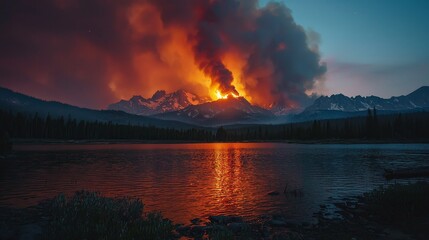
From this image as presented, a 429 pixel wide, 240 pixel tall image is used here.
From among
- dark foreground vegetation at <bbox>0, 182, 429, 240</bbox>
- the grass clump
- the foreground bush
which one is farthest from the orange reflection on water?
the grass clump

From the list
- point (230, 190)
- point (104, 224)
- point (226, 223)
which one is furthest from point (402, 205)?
point (104, 224)

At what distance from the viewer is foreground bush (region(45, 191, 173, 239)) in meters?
18.9

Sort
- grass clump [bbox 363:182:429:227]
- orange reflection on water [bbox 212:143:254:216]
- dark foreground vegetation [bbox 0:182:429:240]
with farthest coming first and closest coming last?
orange reflection on water [bbox 212:143:254:216], grass clump [bbox 363:182:429:227], dark foreground vegetation [bbox 0:182:429:240]

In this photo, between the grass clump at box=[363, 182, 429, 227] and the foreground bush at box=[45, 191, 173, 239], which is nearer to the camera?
the foreground bush at box=[45, 191, 173, 239]

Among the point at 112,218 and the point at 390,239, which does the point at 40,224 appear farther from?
the point at 390,239

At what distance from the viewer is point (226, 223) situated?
26.4 meters

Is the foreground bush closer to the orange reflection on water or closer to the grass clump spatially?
the orange reflection on water

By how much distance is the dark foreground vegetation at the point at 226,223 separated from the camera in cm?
1973

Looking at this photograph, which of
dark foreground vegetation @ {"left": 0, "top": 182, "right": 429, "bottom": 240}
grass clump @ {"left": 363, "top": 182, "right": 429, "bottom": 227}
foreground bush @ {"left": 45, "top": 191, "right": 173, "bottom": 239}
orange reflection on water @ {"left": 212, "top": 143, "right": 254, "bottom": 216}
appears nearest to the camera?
foreground bush @ {"left": 45, "top": 191, "right": 173, "bottom": 239}

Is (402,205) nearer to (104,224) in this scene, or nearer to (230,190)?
(230,190)

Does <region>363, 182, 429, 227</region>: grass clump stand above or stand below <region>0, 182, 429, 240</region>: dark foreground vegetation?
above

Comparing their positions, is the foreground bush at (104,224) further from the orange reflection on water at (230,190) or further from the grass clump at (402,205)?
the grass clump at (402,205)

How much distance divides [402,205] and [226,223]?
51.5ft

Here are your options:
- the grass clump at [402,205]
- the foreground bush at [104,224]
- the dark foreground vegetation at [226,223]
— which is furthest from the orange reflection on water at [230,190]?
the grass clump at [402,205]
